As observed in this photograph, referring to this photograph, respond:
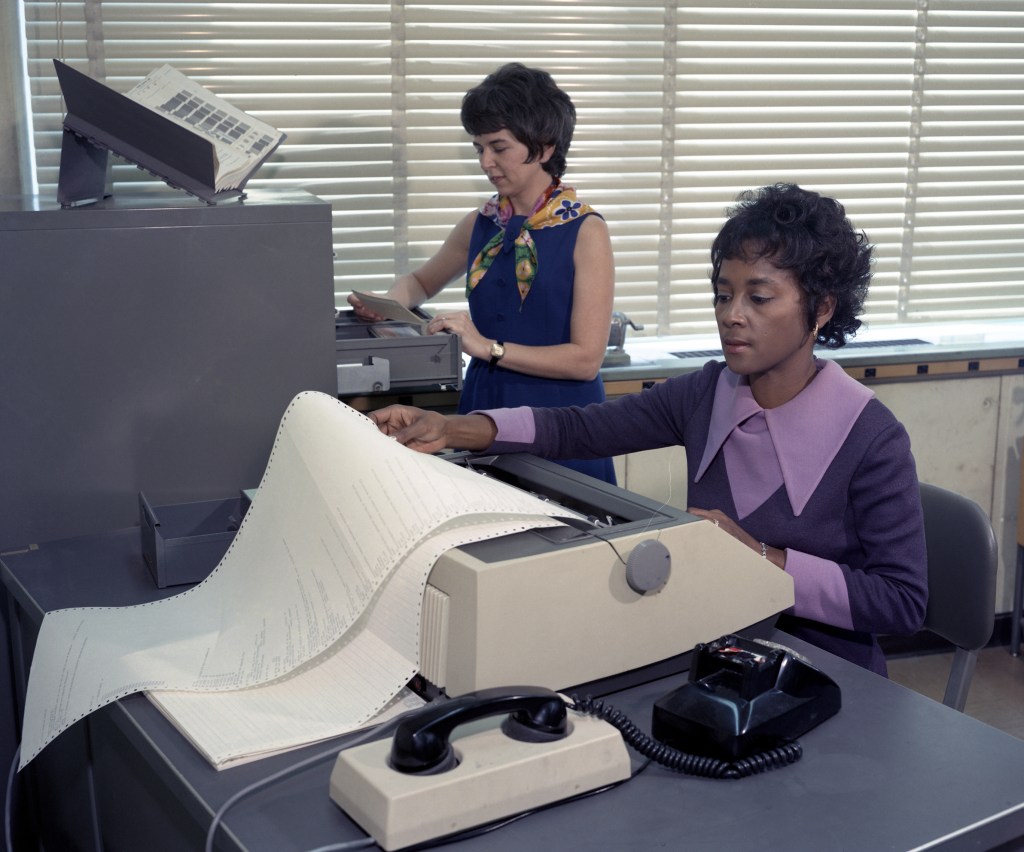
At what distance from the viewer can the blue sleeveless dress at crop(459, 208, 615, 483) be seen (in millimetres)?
2309

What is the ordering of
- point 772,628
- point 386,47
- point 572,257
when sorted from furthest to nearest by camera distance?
1. point 386,47
2. point 572,257
3. point 772,628

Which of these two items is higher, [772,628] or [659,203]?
[659,203]

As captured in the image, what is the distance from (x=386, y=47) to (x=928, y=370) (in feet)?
5.37

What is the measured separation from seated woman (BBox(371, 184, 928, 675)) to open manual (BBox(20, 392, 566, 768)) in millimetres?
288

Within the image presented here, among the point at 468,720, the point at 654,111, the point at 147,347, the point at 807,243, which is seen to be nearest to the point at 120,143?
the point at 147,347

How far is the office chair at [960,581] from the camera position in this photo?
1.63 metres

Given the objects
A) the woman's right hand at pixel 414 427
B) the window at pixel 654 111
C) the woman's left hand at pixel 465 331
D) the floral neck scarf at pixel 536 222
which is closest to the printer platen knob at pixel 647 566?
the woman's right hand at pixel 414 427

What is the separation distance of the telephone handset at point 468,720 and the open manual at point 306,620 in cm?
15

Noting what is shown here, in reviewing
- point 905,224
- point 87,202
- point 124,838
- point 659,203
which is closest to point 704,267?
point 659,203

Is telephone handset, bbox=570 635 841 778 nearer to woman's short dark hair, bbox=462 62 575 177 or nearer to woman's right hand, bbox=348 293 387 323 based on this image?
woman's right hand, bbox=348 293 387 323

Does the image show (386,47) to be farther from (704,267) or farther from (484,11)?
(704,267)

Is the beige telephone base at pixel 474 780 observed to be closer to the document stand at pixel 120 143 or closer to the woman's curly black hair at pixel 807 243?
the woman's curly black hair at pixel 807 243

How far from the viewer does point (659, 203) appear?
2.96m

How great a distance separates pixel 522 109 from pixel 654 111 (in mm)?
743
